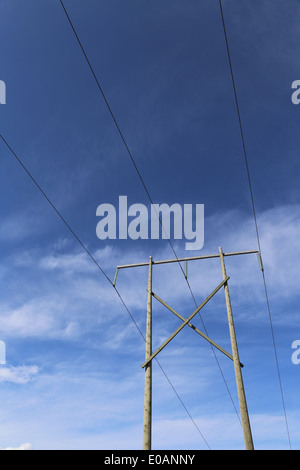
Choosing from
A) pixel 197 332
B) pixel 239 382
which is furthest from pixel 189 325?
pixel 239 382

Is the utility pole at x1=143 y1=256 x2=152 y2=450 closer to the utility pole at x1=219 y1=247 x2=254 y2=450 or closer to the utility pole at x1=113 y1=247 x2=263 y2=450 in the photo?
the utility pole at x1=113 y1=247 x2=263 y2=450

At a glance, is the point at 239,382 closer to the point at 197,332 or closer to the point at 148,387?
the point at 197,332

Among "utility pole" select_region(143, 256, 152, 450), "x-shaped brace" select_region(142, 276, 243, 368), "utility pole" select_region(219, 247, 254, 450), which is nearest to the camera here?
"utility pole" select_region(143, 256, 152, 450)

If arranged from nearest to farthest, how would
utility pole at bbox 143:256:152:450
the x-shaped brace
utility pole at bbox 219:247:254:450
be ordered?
utility pole at bbox 143:256:152:450
utility pole at bbox 219:247:254:450
the x-shaped brace

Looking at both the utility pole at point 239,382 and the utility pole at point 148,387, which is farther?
the utility pole at point 239,382

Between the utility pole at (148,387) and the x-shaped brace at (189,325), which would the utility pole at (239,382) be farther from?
the utility pole at (148,387)

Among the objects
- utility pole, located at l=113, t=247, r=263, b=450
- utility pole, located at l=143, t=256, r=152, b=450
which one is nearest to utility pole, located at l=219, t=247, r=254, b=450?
utility pole, located at l=113, t=247, r=263, b=450

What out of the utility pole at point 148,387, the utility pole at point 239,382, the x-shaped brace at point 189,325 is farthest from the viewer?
the x-shaped brace at point 189,325

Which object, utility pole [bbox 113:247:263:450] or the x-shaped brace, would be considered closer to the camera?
utility pole [bbox 113:247:263:450]

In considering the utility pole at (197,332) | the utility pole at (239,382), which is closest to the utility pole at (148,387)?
the utility pole at (197,332)

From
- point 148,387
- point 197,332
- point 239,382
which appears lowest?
point 148,387

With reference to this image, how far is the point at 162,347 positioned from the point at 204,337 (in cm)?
130
